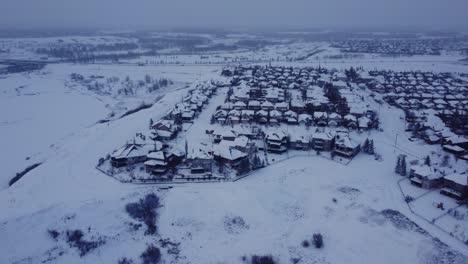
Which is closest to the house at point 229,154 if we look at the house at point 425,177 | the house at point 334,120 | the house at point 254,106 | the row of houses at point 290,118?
the row of houses at point 290,118

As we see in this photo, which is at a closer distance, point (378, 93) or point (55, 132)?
point (55, 132)

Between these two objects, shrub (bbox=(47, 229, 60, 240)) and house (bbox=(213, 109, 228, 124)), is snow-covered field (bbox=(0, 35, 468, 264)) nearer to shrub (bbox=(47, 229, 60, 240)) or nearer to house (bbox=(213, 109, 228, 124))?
shrub (bbox=(47, 229, 60, 240))

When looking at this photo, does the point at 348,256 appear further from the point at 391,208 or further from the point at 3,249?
the point at 3,249

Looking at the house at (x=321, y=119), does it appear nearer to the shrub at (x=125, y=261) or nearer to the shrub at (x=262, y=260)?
the shrub at (x=262, y=260)

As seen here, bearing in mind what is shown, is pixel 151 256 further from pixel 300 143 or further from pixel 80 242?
pixel 300 143

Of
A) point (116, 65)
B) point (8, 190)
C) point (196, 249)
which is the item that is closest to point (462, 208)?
point (196, 249)

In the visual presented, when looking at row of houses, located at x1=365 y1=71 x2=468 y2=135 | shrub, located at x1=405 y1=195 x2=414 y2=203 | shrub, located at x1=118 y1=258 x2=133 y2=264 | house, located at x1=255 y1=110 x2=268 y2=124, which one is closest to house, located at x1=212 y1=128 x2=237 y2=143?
house, located at x1=255 y1=110 x2=268 y2=124

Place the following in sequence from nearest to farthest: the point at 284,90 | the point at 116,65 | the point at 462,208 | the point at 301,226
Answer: the point at 301,226, the point at 462,208, the point at 284,90, the point at 116,65
